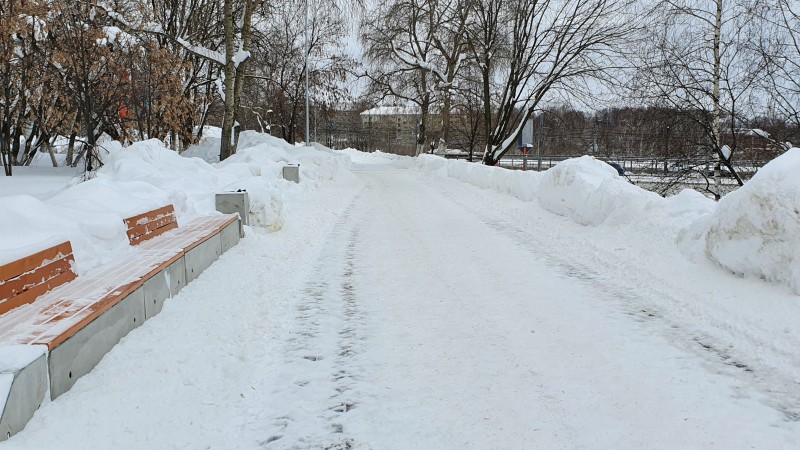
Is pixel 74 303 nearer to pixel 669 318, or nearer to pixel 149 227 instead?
pixel 149 227

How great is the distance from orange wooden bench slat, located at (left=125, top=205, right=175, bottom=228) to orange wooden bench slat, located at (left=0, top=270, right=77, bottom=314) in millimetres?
1490

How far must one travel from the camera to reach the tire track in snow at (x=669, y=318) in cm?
355

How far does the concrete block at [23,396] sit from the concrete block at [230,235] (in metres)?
4.26

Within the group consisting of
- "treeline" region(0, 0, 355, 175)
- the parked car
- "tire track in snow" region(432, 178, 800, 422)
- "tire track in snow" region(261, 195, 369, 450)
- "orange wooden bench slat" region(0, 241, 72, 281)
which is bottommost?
"tire track in snow" region(261, 195, 369, 450)

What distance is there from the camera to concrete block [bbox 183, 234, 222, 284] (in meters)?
5.82

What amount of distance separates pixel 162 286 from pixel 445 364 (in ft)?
8.40

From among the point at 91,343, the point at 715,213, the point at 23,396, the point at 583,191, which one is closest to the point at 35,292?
the point at 91,343

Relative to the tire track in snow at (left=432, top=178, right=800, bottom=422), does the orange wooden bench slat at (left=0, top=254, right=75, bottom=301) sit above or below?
above

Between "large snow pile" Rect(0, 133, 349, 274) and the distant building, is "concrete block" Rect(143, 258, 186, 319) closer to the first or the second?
"large snow pile" Rect(0, 133, 349, 274)

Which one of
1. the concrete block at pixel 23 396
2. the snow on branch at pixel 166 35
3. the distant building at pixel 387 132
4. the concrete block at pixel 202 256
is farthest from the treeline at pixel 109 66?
the distant building at pixel 387 132

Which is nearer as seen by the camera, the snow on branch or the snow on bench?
the snow on bench

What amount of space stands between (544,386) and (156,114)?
67.7ft

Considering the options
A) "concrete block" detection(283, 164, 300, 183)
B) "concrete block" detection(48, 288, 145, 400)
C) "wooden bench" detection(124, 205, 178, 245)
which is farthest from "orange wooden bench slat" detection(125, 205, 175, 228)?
"concrete block" detection(283, 164, 300, 183)

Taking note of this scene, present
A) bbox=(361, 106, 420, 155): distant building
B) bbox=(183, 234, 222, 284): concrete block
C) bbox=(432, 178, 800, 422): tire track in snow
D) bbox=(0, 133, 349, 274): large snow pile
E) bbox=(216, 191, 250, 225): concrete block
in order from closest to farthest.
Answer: bbox=(432, 178, 800, 422): tire track in snow < bbox=(0, 133, 349, 274): large snow pile < bbox=(183, 234, 222, 284): concrete block < bbox=(216, 191, 250, 225): concrete block < bbox=(361, 106, 420, 155): distant building
